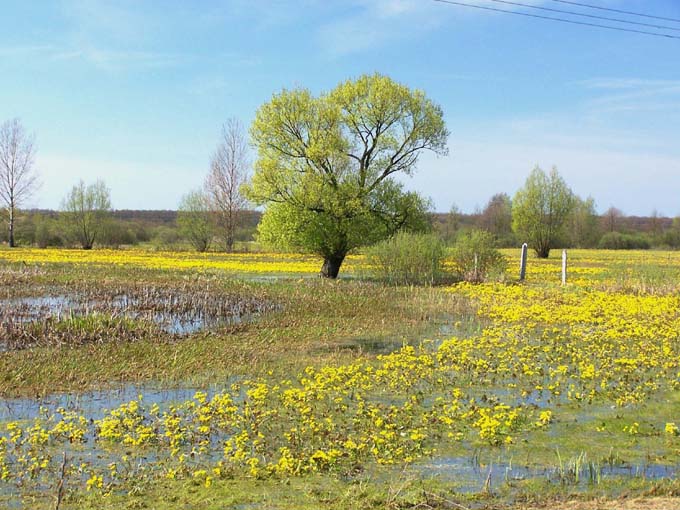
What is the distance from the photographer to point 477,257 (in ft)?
95.6

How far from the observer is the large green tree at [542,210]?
209 ft

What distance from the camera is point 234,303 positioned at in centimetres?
1997

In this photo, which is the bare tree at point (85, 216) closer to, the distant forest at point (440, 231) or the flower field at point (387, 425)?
the distant forest at point (440, 231)

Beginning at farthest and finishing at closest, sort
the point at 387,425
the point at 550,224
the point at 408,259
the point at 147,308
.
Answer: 1. the point at 550,224
2. the point at 408,259
3. the point at 147,308
4. the point at 387,425

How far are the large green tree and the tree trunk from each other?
36.8 meters

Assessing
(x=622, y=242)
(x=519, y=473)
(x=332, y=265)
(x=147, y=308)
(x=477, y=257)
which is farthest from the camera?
(x=622, y=242)

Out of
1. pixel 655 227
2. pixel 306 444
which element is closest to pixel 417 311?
pixel 306 444

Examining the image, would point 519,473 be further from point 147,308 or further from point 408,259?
point 408,259

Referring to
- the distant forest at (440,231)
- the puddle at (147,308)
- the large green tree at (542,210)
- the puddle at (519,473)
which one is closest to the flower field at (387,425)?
the puddle at (519,473)

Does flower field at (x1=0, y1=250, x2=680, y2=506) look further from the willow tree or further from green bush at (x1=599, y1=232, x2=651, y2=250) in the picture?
green bush at (x1=599, y1=232, x2=651, y2=250)

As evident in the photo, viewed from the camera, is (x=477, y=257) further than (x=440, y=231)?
No

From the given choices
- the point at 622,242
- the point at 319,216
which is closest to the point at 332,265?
the point at 319,216

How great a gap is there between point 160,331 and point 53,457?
317 inches

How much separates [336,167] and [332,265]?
15.9ft
